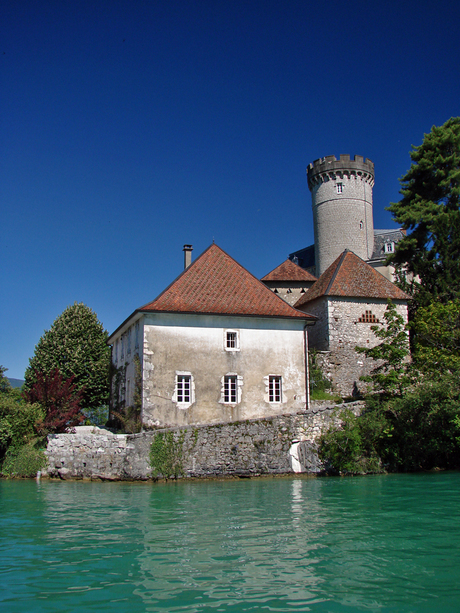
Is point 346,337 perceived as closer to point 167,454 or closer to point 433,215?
point 433,215

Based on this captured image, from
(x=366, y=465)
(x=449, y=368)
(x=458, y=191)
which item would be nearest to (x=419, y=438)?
(x=366, y=465)

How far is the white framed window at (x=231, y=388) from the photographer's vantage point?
23203 millimetres

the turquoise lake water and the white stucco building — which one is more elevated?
the white stucco building

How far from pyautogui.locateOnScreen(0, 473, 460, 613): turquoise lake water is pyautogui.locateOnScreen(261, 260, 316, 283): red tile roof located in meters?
24.2

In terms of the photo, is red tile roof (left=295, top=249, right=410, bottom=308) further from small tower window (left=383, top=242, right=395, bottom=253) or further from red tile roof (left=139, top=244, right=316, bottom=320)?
small tower window (left=383, top=242, right=395, bottom=253)

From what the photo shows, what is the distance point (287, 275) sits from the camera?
38750 millimetres

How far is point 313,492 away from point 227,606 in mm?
10012

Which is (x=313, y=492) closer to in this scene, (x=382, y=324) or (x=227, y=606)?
(x=227, y=606)

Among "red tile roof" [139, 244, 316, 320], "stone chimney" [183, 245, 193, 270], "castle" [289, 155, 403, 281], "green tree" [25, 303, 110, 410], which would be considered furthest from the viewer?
"castle" [289, 155, 403, 281]

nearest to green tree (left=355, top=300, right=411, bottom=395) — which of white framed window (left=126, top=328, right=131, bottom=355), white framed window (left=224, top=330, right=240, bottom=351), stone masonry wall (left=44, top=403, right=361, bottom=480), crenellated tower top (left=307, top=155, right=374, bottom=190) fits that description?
stone masonry wall (left=44, top=403, right=361, bottom=480)

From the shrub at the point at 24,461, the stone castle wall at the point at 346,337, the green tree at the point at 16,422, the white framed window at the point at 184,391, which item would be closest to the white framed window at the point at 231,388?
the white framed window at the point at 184,391

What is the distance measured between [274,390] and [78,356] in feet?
47.5

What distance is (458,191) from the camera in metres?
31.2

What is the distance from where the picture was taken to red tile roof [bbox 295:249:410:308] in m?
30.4
